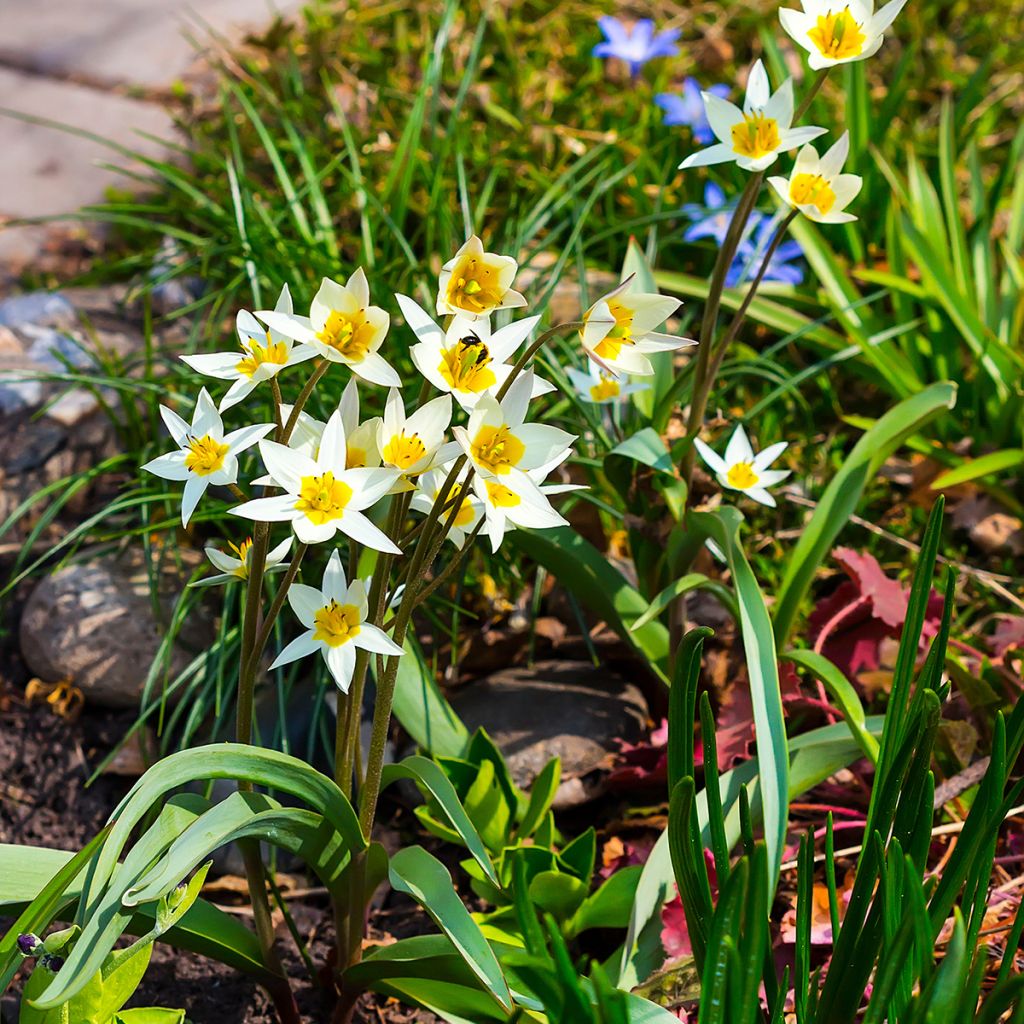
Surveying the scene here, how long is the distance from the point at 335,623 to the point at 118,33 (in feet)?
10.5

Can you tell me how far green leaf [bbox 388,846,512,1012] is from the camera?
1.15 metres

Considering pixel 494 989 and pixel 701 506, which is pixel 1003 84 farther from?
pixel 494 989

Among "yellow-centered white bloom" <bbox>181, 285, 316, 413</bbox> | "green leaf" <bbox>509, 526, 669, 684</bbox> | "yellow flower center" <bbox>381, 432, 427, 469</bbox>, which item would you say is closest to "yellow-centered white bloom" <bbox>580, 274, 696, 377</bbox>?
"yellow flower center" <bbox>381, 432, 427, 469</bbox>

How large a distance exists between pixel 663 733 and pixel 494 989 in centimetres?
67

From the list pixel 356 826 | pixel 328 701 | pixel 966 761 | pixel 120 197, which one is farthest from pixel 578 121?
pixel 356 826

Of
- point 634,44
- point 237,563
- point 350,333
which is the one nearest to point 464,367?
point 350,333

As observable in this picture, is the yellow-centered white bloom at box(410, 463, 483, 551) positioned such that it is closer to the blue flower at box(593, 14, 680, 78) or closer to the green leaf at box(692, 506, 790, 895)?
the green leaf at box(692, 506, 790, 895)

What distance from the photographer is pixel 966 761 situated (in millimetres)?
1711

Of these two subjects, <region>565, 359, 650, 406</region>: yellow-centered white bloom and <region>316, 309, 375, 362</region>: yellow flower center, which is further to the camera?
<region>565, 359, 650, 406</region>: yellow-centered white bloom

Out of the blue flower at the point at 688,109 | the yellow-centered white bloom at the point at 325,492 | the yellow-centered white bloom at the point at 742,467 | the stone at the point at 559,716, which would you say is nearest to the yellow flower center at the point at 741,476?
the yellow-centered white bloom at the point at 742,467

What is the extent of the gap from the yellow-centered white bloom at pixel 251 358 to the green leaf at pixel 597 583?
64 cm

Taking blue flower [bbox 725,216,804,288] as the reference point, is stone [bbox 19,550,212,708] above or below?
below

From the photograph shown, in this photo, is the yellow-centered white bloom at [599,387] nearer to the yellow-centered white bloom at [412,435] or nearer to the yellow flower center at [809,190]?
the yellow flower center at [809,190]

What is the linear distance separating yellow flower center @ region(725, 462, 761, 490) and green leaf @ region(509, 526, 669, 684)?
241mm
